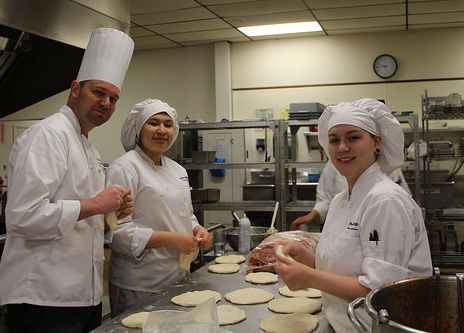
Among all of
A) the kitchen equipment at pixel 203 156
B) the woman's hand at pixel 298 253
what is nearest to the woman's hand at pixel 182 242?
the woman's hand at pixel 298 253

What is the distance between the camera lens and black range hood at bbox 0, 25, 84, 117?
7.96 feet

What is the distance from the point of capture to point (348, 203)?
4.75 feet

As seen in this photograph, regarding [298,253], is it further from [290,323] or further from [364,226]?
[364,226]

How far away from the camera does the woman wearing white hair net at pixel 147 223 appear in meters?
2.00

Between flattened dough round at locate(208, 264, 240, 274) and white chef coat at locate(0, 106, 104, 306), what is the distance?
26.6 inches

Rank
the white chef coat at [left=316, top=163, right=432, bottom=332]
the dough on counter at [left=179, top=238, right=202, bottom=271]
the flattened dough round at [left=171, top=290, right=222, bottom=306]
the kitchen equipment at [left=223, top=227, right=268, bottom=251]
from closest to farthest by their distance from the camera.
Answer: the white chef coat at [left=316, top=163, right=432, bottom=332], the flattened dough round at [left=171, top=290, right=222, bottom=306], the dough on counter at [left=179, top=238, right=202, bottom=271], the kitchen equipment at [left=223, top=227, right=268, bottom=251]

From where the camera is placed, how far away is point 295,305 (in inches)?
67.9

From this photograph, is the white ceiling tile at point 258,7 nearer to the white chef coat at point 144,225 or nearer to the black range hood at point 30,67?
the black range hood at point 30,67

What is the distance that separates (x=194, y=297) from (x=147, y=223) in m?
0.45

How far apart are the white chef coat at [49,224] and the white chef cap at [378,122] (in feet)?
3.33

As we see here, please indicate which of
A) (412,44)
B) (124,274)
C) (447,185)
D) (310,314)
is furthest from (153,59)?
(310,314)

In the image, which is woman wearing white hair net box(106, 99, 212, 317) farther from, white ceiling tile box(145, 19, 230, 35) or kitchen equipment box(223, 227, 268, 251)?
white ceiling tile box(145, 19, 230, 35)

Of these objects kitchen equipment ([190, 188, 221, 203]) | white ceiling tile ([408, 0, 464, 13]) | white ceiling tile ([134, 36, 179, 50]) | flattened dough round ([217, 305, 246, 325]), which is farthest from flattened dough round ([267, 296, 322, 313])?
white ceiling tile ([134, 36, 179, 50])

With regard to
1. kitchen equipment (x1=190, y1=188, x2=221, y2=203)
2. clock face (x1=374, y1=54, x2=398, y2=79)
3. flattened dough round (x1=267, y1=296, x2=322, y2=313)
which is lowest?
flattened dough round (x1=267, y1=296, x2=322, y2=313)
